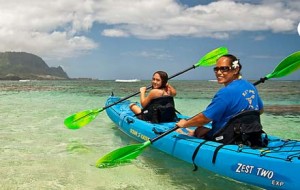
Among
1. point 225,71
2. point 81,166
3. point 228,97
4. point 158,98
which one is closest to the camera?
point 228,97

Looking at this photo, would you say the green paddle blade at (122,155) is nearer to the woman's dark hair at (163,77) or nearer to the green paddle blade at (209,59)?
the woman's dark hair at (163,77)

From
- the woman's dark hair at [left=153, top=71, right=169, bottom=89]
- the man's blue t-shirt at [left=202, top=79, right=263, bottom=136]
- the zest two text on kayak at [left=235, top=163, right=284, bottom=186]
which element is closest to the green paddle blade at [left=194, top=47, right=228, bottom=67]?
the woman's dark hair at [left=153, top=71, right=169, bottom=89]

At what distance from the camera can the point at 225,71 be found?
5.14 meters

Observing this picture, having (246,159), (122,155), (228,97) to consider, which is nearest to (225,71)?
(228,97)

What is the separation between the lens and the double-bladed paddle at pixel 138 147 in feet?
19.7

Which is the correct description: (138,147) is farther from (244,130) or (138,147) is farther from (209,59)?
(209,59)

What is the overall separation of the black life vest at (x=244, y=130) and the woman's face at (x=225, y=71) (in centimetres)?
64

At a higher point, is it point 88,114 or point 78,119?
point 88,114

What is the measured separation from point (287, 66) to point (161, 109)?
3.00 metres

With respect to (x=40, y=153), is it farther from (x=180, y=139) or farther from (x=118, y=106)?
(x=118, y=106)

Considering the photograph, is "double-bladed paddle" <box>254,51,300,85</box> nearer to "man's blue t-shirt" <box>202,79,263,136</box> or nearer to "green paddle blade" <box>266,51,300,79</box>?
"green paddle blade" <box>266,51,300,79</box>

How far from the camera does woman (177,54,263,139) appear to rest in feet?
16.1

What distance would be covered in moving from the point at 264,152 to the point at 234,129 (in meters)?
0.63

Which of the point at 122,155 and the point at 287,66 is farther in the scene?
the point at 287,66
